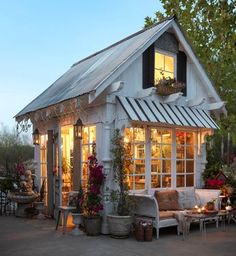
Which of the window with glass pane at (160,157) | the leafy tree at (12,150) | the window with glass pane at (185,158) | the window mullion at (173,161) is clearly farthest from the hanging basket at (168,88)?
the leafy tree at (12,150)

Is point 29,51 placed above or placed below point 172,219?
above

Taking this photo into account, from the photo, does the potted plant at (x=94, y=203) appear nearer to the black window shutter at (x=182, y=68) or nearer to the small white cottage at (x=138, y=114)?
the small white cottage at (x=138, y=114)

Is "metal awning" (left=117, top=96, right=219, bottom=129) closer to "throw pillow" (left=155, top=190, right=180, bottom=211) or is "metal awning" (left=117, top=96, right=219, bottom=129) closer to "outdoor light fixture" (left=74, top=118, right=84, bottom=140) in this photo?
"outdoor light fixture" (left=74, top=118, right=84, bottom=140)

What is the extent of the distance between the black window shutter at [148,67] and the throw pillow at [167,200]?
265cm

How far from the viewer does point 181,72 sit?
1129cm

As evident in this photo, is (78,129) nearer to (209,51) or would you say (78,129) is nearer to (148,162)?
(148,162)

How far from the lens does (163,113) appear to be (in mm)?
9883

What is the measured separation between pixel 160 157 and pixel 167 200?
1.18m

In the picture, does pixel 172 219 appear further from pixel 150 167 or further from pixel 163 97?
pixel 163 97

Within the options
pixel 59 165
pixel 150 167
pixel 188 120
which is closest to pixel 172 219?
pixel 150 167

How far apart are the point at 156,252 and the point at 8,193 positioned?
631 cm

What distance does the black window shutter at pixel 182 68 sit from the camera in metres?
11.2

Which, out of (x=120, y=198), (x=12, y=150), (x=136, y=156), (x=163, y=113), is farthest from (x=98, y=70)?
(x=12, y=150)

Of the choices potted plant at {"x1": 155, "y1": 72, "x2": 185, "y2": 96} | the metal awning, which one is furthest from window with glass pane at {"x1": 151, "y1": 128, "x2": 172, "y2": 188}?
potted plant at {"x1": 155, "y1": 72, "x2": 185, "y2": 96}
